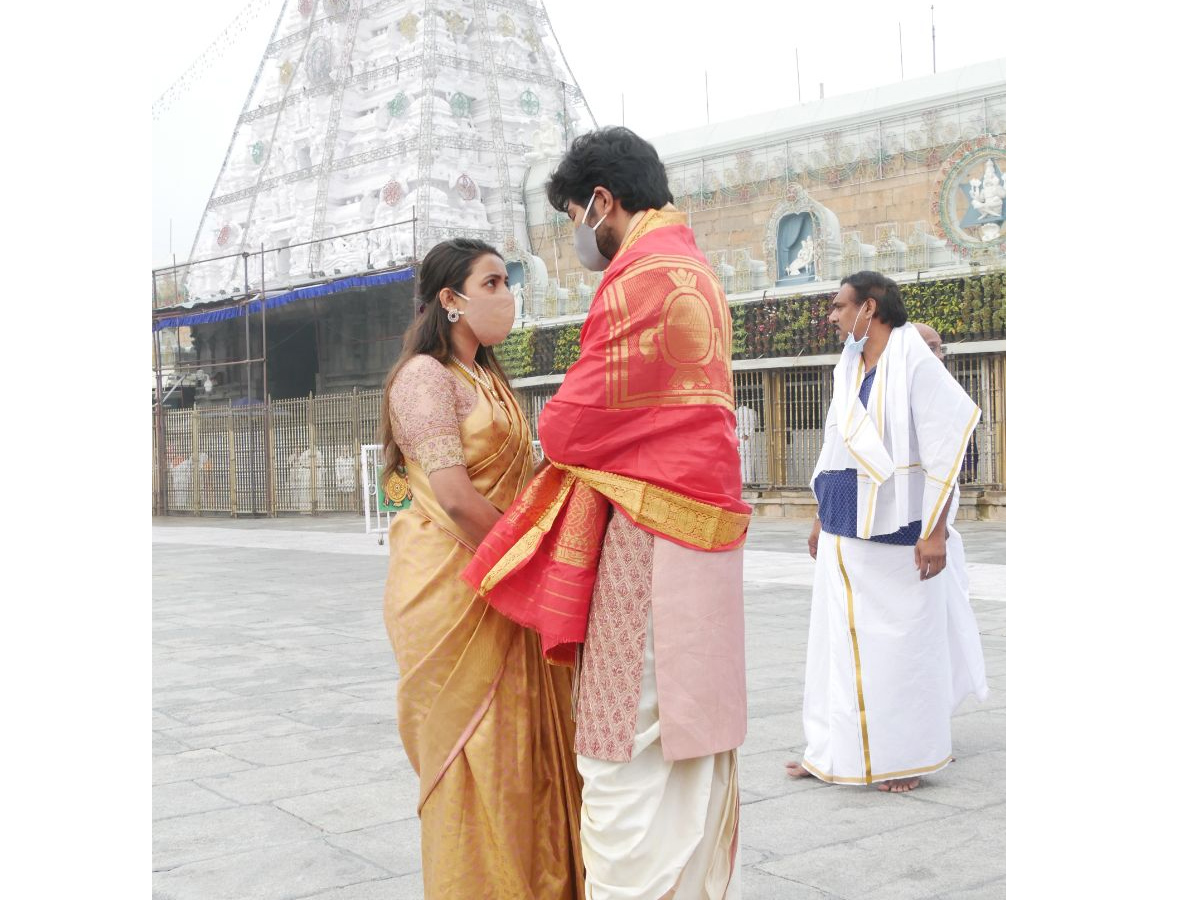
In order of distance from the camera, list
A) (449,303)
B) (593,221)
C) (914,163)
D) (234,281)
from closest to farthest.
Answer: (593,221), (449,303), (914,163), (234,281)

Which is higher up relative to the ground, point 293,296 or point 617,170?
point 293,296

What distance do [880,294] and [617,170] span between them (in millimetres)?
1873

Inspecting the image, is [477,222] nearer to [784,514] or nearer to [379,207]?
[379,207]

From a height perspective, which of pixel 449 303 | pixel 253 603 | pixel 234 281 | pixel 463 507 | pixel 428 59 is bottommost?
pixel 253 603

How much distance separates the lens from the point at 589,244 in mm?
2389

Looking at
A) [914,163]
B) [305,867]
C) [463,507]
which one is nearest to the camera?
[463,507]

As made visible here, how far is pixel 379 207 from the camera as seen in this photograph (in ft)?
84.8

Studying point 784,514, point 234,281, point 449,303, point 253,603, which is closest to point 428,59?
point 234,281

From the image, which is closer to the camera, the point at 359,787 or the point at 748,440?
the point at 359,787

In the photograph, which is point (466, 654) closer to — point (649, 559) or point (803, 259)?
point (649, 559)

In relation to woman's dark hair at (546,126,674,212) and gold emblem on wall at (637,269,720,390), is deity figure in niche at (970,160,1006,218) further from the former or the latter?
gold emblem on wall at (637,269,720,390)

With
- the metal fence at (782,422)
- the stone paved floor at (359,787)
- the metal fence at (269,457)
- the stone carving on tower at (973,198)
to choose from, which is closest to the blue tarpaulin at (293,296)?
the metal fence at (269,457)

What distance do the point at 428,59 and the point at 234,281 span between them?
7364 mm

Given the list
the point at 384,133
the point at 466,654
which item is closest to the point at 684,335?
the point at 466,654
